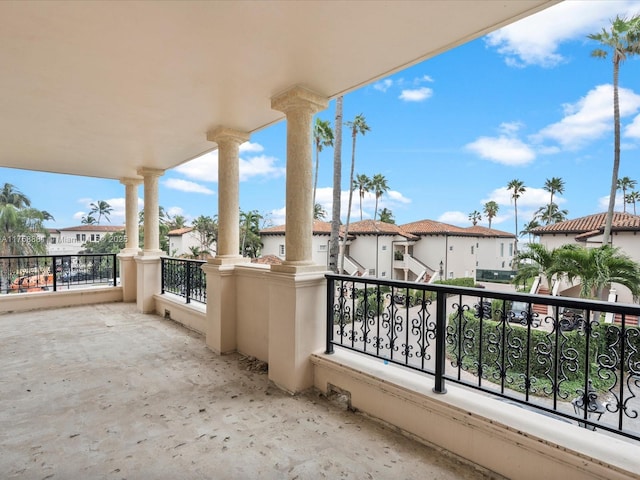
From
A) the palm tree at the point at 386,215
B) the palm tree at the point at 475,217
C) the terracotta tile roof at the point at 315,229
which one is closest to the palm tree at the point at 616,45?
the terracotta tile roof at the point at 315,229

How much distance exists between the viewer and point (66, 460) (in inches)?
72.4

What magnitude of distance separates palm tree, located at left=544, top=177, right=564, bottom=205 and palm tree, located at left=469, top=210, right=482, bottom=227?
34.3 ft

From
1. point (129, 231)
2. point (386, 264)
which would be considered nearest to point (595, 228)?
point (386, 264)

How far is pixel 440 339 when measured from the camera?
2086 mm

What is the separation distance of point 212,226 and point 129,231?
20.7 metres

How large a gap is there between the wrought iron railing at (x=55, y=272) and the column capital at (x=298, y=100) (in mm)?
6046

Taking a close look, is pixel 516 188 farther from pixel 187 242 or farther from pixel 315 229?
pixel 187 242

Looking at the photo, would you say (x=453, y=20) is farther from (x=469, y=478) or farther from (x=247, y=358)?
(x=247, y=358)

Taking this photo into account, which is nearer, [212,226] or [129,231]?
[129,231]

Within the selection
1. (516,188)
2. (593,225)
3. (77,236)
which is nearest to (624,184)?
(516,188)

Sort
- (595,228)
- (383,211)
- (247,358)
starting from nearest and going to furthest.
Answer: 1. (247,358)
2. (595,228)
3. (383,211)

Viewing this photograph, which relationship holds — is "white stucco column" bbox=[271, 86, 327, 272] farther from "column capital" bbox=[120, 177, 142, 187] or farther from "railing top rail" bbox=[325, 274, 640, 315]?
"column capital" bbox=[120, 177, 142, 187]

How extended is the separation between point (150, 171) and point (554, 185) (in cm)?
3366

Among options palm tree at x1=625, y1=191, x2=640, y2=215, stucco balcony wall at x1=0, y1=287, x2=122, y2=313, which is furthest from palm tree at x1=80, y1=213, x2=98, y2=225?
palm tree at x1=625, y1=191, x2=640, y2=215
